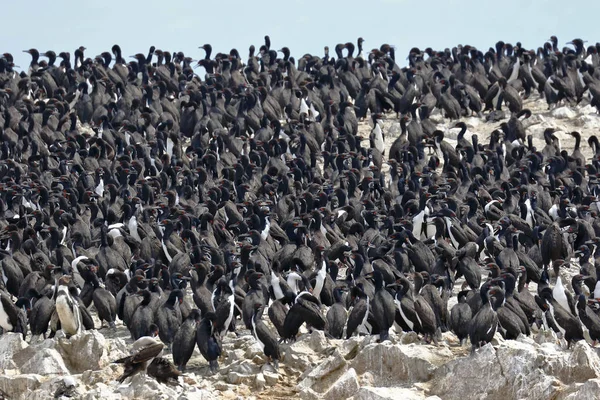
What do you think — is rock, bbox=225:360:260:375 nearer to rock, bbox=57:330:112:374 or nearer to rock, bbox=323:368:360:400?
rock, bbox=323:368:360:400

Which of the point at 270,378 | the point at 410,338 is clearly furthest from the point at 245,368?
the point at 410,338

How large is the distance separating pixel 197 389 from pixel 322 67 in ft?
87.9

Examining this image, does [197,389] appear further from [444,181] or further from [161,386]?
[444,181]

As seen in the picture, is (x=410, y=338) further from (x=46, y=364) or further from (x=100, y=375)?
(x=46, y=364)

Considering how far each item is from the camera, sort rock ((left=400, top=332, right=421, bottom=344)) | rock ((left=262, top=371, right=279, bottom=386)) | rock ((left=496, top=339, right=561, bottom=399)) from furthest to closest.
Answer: rock ((left=400, top=332, right=421, bottom=344))
rock ((left=262, top=371, right=279, bottom=386))
rock ((left=496, top=339, right=561, bottom=399))

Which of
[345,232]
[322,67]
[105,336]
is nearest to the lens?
[105,336]

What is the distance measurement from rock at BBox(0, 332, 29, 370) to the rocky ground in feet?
0.05

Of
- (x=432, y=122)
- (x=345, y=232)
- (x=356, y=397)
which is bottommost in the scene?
(x=356, y=397)

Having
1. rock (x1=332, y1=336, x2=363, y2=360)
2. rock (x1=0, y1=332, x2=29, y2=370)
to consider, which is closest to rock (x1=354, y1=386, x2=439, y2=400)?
rock (x1=332, y1=336, x2=363, y2=360)

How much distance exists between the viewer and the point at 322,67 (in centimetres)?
4681

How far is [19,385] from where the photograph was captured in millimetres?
21688

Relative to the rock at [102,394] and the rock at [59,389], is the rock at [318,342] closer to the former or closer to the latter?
the rock at [102,394]

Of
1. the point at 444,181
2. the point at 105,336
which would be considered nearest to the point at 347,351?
the point at 105,336

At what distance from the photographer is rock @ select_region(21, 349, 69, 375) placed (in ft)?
73.6
